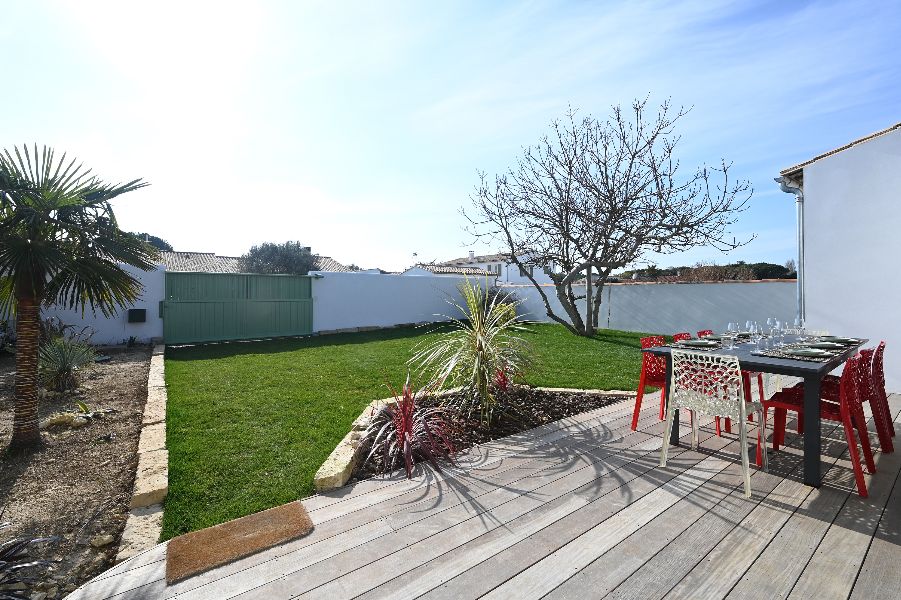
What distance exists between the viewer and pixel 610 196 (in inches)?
363

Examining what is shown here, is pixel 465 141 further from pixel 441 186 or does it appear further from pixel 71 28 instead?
pixel 71 28

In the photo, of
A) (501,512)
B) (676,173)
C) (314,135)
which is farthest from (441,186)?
(501,512)

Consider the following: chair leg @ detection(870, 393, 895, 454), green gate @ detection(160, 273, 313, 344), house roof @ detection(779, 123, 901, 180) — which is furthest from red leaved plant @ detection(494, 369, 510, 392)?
green gate @ detection(160, 273, 313, 344)

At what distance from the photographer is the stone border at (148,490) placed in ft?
7.23

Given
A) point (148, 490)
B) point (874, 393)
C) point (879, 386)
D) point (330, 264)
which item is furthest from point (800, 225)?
point (330, 264)

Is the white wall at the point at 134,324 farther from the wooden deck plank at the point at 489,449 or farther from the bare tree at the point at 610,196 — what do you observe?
the wooden deck plank at the point at 489,449

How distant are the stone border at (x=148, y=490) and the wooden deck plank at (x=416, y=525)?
55cm

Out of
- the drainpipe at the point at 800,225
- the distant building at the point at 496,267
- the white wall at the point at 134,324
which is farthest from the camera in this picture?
the distant building at the point at 496,267

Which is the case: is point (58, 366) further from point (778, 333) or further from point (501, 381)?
point (778, 333)

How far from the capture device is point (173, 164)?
6.02 meters

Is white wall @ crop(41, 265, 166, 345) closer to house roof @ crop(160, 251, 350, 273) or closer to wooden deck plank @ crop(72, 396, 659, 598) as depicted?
wooden deck plank @ crop(72, 396, 659, 598)

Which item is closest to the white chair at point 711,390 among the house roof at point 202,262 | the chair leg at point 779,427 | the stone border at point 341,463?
the chair leg at point 779,427

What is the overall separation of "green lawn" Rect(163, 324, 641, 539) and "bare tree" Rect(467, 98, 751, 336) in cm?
229

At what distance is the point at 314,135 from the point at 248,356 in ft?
13.4
